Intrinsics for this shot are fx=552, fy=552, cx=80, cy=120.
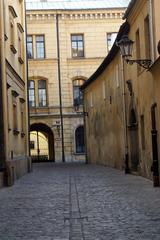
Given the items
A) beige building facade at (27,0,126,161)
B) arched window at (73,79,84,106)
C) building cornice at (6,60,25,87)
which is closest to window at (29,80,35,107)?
beige building facade at (27,0,126,161)

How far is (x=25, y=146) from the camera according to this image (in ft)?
90.1

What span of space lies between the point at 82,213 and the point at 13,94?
41.9 feet

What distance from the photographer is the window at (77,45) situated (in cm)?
4788

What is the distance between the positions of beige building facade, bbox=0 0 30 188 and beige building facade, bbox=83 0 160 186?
14.6 feet

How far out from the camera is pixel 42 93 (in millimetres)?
47125

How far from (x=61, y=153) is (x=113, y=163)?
17.9 metres

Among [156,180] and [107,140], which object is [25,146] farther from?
[156,180]

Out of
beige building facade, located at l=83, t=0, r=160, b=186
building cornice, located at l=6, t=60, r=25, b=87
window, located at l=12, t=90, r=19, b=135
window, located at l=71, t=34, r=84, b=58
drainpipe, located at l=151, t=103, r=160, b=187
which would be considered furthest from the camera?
window, located at l=71, t=34, r=84, b=58

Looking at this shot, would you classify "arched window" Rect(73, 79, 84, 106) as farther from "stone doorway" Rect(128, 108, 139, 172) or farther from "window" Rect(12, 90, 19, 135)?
"stone doorway" Rect(128, 108, 139, 172)

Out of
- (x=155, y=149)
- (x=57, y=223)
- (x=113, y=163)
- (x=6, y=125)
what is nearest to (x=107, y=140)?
(x=113, y=163)

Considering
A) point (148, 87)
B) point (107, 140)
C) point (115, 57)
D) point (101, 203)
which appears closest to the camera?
point (101, 203)

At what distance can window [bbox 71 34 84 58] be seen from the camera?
47.9m

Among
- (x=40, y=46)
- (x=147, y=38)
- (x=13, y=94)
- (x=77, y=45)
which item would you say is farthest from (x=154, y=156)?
(x=77, y=45)

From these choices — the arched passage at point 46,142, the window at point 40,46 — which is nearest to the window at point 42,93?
the arched passage at point 46,142
